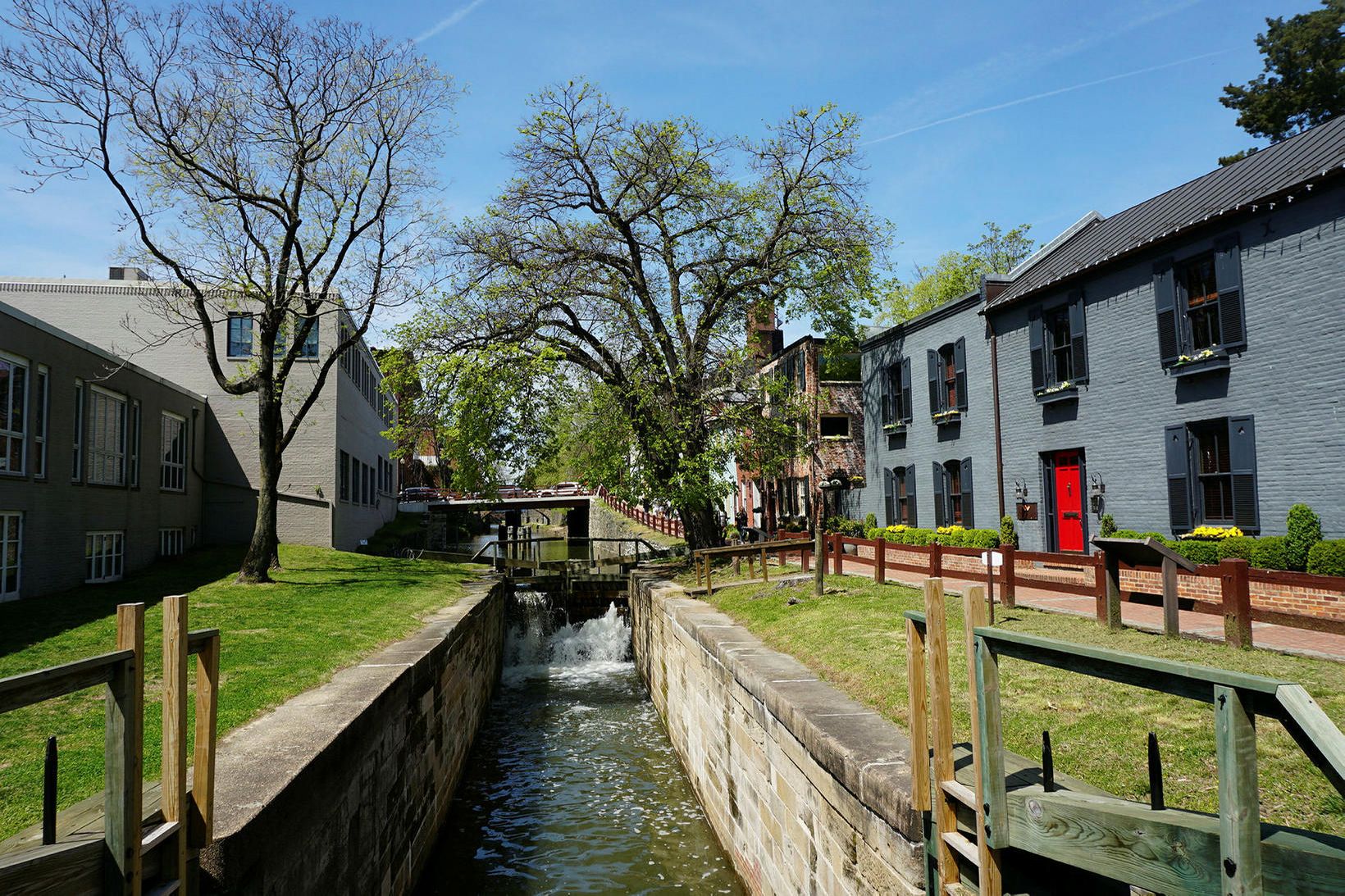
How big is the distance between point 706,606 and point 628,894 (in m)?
6.26

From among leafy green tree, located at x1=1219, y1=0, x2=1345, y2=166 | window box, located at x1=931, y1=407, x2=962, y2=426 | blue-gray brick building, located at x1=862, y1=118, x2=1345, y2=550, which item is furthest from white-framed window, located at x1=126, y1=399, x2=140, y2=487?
leafy green tree, located at x1=1219, y1=0, x2=1345, y2=166

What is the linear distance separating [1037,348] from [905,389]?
5.66m

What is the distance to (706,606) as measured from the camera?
1384 cm

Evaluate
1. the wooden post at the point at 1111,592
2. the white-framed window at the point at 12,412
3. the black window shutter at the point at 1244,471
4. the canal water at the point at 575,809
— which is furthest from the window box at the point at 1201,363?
the white-framed window at the point at 12,412

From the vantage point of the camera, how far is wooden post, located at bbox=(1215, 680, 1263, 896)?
100 inches

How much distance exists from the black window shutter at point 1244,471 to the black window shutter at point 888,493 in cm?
1096

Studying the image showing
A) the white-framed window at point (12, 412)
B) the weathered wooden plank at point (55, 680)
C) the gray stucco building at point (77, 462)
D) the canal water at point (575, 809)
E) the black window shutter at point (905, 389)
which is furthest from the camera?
the black window shutter at point (905, 389)

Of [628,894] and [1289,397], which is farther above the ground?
[1289,397]

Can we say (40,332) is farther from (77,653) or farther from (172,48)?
(77,653)

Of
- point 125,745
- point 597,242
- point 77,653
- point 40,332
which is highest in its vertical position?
point 597,242

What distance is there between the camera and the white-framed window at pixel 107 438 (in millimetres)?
15312

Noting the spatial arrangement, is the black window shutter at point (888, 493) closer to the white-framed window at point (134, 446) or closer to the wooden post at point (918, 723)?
the white-framed window at point (134, 446)

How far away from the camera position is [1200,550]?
502 inches

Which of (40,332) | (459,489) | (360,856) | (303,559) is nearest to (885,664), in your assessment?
(360,856)
